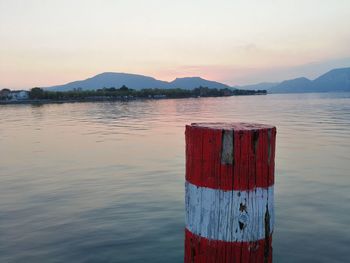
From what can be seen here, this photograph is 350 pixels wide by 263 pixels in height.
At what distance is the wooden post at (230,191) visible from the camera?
9.41 ft

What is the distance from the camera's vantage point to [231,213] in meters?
2.94

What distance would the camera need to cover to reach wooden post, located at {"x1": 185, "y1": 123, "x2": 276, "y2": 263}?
2869 mm

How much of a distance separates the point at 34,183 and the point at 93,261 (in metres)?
8.73

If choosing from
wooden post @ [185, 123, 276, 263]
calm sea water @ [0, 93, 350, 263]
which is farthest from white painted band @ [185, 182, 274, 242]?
calm sea water @ [0, 93, 350, 263]

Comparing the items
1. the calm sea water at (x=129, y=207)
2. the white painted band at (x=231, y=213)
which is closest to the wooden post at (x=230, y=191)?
the white painted band at (x=231, y=213)

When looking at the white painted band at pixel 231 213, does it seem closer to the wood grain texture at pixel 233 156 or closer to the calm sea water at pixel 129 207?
the wood grain texture at pixel 233 156

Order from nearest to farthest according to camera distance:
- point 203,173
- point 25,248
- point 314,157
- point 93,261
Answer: point 203,173 < point 93,261 < point 25,248 < point 314,157

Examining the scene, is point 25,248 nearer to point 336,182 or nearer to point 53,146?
point 336,182

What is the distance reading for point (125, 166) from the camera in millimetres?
19203

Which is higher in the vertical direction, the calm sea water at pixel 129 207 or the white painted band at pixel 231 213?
the white painted band at pixel 231 213

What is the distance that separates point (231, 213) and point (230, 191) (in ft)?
0.59

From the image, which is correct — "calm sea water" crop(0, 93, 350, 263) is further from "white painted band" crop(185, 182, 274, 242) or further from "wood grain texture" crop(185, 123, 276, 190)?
"wood grain texture" crop(185, 123, 276, 190)

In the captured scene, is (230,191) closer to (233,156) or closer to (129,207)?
(233,156)

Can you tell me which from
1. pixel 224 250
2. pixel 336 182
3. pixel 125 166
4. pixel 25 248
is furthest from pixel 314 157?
pixel 224 250
